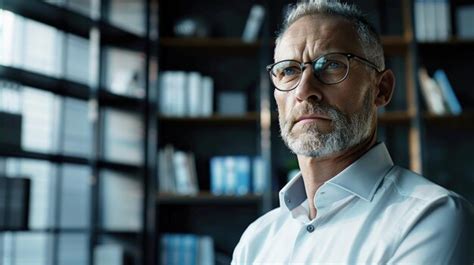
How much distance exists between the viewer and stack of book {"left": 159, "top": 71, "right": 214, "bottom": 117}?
3826mm

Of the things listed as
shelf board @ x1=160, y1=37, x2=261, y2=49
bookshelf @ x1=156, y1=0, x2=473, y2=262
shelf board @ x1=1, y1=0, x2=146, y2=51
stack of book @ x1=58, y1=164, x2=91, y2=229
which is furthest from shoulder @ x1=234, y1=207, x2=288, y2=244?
shelf board @ x1=160, y1=37, x2=261, y2=49

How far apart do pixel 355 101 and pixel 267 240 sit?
0.35 m

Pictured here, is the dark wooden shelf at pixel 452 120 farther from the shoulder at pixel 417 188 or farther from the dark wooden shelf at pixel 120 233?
the shoulder at pixel 417 188

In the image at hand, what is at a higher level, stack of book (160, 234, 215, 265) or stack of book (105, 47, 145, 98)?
stack of book (105, 47, 145, 98)

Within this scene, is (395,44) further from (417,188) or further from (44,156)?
(417,188)

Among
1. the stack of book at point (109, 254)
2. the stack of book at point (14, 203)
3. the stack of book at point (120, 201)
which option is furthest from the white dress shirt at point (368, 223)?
the stack of book at point (120, 201)

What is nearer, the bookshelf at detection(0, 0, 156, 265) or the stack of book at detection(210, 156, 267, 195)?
the bookshelf at detection(0, 0, 156, 265)

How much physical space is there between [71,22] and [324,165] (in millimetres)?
2293

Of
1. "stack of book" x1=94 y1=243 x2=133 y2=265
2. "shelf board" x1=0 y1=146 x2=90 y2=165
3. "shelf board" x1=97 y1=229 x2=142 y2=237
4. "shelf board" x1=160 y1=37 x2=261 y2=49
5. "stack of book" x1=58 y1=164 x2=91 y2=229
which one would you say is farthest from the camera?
"shelf board" x1=160 y1=37 x2=261 y2=49

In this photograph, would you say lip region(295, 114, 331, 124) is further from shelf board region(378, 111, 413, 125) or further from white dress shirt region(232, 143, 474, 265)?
shelf board region(378, 111, 413, 125)

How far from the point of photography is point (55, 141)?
3.06 meters

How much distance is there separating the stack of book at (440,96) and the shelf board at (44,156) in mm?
1991

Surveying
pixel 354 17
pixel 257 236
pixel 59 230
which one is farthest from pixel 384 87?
pixel 59 230

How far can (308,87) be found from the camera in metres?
1.21
